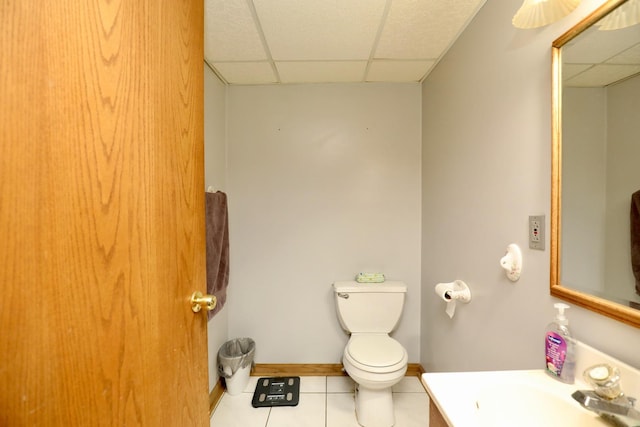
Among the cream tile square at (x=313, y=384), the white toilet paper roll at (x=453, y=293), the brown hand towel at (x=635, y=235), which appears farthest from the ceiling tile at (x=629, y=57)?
the cream tile square at (x=313, y=384)

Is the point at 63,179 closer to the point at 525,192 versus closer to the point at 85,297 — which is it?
the point at 85,297

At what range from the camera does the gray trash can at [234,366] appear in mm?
1755

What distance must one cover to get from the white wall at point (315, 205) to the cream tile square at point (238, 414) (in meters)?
0.32

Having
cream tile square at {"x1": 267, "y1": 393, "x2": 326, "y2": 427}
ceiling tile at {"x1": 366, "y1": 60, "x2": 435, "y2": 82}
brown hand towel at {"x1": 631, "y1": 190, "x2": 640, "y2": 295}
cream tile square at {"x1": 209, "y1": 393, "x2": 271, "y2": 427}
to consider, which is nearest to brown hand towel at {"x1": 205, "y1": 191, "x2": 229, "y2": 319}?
cream tile square at {"x1": 209, "y1": 393, "x2": 271, "y2": 427}

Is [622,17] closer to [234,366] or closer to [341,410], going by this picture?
[341,410]

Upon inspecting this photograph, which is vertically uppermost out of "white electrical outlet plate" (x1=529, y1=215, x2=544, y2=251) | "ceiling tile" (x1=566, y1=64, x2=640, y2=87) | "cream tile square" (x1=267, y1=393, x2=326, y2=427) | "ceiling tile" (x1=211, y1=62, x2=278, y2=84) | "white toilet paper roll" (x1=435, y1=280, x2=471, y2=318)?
"ceiling tile" (x1=211, y1=62, x2=278, y2=84)

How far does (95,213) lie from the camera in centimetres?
47

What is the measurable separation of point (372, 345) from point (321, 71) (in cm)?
188

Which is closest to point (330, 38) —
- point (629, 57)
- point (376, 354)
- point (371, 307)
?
point (629, 57)

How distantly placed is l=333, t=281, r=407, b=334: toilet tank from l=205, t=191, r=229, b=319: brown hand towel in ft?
2.65

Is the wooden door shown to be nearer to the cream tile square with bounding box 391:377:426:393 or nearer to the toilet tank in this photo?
the toilet tank

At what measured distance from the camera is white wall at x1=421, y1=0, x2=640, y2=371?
0.88m

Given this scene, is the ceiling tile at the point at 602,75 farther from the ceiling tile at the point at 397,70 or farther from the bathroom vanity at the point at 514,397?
the ceiling tile at the point at 397,70

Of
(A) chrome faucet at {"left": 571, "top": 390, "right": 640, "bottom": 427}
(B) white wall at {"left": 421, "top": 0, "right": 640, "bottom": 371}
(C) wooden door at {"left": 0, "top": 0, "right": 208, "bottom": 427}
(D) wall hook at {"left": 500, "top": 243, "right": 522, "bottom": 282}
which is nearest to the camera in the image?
(C) wooden door at {"left": 0, "top": 0, "right": 208, "bottom": 427}
